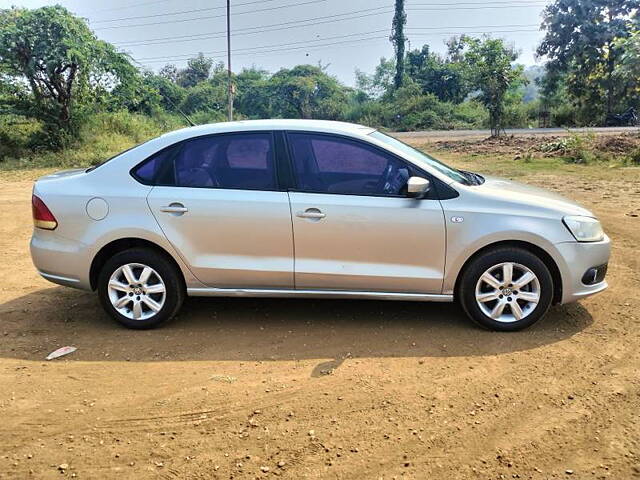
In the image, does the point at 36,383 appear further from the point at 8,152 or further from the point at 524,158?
the point at 8,152

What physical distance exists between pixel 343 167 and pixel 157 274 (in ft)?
5.56

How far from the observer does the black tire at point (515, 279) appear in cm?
436

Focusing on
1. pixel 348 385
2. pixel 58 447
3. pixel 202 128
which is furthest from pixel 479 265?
pixel 58 447

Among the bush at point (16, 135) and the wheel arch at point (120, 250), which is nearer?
the wheel arch at point (120, 250)

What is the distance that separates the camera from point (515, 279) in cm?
442

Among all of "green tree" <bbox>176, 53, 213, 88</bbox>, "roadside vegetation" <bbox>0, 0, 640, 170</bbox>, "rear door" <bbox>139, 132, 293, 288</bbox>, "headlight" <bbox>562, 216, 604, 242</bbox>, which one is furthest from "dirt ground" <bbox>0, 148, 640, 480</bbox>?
"green tree" <bbox>176, 53, 213, 88</bbox>

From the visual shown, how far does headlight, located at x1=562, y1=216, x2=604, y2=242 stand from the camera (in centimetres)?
441

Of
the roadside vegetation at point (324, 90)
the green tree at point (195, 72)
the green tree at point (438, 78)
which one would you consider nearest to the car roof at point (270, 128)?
the roadside vegetation at point (324, 90)

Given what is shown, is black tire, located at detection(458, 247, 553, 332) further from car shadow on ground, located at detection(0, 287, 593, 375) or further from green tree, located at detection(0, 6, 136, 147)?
green tree, located at detection(0, 6, 136, 147)

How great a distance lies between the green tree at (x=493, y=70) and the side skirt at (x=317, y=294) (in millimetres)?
20852

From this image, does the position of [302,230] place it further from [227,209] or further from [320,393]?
[320,393]

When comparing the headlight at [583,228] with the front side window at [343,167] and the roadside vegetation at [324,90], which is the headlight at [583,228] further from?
the roadside vegetation at [324,90]

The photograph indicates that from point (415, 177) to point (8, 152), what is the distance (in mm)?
18529

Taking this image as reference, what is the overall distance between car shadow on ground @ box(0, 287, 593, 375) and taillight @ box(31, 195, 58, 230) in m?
0.86
